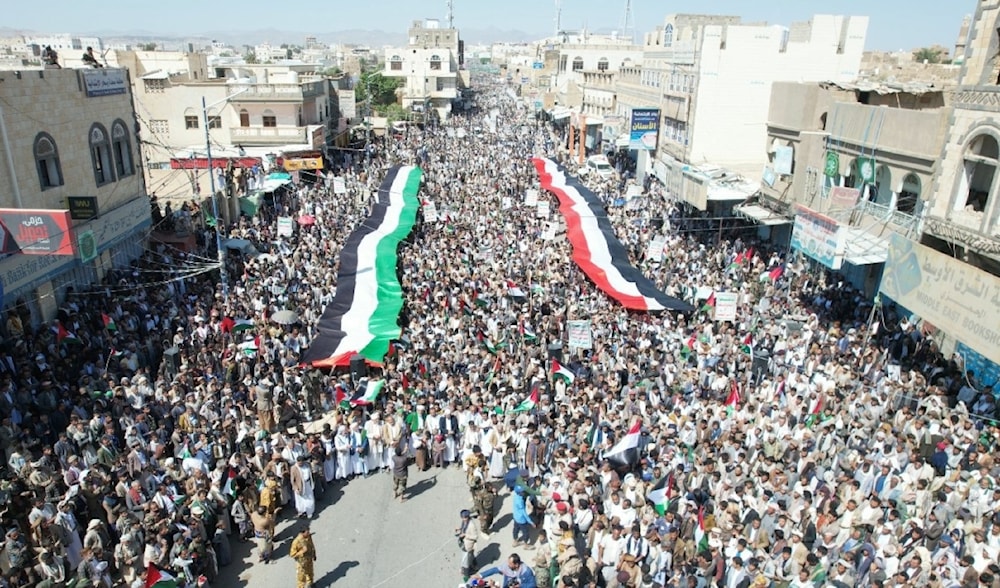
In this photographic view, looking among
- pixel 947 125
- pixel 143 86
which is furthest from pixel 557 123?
pixel 947 125

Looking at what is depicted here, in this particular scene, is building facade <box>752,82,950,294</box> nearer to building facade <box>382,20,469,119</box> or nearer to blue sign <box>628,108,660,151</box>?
blue sign <box>628,108,660,151</box>

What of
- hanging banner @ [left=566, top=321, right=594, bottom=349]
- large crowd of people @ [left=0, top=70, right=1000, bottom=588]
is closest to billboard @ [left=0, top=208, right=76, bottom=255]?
large crowd of people @ [left=0, top=70, right=1000, bottom=588]

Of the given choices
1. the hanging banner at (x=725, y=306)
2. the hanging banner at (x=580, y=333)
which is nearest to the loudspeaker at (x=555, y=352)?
the hanging banner at (x=580, y=333)

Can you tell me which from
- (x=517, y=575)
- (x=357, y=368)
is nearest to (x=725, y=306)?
(x=357, y=368)

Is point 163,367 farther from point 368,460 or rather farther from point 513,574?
point 513,574

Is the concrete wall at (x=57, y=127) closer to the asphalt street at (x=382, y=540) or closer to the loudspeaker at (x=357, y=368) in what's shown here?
the loudspeaker at (x=357, y=368)

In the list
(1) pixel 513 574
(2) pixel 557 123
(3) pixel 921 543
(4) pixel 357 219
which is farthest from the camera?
(2) pixel 557 123
